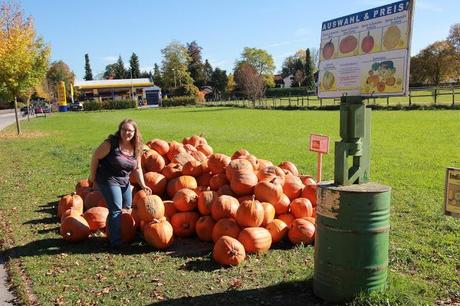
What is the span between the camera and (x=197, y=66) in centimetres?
11606

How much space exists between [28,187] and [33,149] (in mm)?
8926

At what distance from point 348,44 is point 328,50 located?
263 millimetres

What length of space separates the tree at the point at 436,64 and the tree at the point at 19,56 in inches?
2684

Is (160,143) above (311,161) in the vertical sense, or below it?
above

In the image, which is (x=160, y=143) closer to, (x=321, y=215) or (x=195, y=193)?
(x=195, y=193)

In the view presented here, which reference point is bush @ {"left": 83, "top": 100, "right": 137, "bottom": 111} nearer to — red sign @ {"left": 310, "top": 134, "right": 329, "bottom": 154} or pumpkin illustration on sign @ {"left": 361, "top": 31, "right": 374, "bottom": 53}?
red sign @ {"left": 310, "top": 134, "right": 329, "bottom": 154}

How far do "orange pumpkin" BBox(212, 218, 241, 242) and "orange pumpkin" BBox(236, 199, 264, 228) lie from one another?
98mm

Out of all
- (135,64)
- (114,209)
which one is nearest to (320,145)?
(114,209)

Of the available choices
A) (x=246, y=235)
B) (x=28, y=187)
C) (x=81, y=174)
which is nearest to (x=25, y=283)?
(x=246, y=235)

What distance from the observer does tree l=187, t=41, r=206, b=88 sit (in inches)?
4535

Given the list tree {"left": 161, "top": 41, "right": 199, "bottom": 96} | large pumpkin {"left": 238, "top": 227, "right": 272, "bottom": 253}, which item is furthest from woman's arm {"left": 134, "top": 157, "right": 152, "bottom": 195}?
tree {"left": 161, "top": 41, "right": 199, "bottom": 96}

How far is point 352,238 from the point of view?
4.16m

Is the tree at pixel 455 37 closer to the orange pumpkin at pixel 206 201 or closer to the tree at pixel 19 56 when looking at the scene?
the tree at pixel 19 56

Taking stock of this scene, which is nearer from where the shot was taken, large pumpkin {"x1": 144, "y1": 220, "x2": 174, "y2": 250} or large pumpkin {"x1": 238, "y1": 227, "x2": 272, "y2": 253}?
large pumpkin {"x1": 238, "y1": 227, "x2": 272, "y2": 253}
